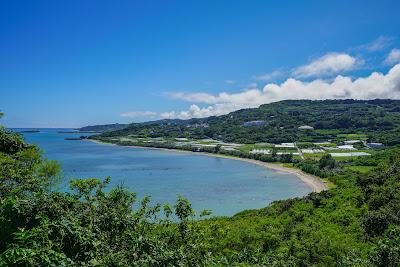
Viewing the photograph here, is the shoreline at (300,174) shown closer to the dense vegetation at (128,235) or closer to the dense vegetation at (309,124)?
the dense vegetation at (309,124)

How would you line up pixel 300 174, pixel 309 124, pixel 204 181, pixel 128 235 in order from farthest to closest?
pixel 309 124
pixel 300 174
pixel 204 181
pixel 128 235

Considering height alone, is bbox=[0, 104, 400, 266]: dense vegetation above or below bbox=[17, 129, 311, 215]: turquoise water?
above

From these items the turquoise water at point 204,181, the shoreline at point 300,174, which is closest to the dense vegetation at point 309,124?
the shoreline at point 300,174

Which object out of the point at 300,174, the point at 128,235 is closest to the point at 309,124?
the point at 300,174

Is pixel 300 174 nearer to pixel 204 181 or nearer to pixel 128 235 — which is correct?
pixel 204 181

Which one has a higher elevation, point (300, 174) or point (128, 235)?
point (128, 235)

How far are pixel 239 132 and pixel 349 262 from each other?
432ft

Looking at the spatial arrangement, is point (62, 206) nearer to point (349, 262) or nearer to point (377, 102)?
point (349, 262)

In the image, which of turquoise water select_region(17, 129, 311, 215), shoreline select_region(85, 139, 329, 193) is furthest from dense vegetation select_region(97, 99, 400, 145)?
turquoise water select_region(17, 129, 311, 215)

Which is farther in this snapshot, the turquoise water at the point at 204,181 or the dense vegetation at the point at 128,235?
the turquoise water at the point at 204,181

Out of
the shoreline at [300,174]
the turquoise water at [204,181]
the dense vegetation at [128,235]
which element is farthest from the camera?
the shoreline at [300,174]

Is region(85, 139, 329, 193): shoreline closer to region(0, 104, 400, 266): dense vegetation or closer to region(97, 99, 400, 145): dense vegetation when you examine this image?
region(97, 99, 400, 145): dense vegetation

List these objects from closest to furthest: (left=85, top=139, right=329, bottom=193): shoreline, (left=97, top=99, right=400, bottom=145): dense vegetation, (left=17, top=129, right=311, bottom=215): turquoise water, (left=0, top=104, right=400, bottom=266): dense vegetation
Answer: (left=0, top=104, right=400, bottom=266): dense vegetation < (left=17, top=129, right=311, bottom=215): turquoise water < (left=85, top=139, right=329, bottom=193): shoreline < (left=97, top=99, right=400, bottom=145): dense vegetation

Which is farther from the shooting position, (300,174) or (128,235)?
(300,174)
